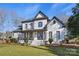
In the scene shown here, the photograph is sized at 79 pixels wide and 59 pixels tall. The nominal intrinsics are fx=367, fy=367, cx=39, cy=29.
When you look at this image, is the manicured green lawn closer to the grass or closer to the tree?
the grass

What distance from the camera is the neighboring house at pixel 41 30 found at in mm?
3748

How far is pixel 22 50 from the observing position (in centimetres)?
375

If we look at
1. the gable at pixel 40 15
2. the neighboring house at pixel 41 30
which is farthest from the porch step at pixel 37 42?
the gable at pixel 40 15

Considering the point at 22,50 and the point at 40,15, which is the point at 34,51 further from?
the point at 40,15

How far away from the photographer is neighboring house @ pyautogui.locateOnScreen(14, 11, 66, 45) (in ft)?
12.3

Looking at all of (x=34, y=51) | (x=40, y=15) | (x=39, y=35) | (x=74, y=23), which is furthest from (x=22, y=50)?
(x=74, y=23)

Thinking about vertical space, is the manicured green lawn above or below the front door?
below

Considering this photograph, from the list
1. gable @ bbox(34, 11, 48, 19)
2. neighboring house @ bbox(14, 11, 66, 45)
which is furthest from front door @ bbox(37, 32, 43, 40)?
gable @ bbox(34, 11, 48, 19)

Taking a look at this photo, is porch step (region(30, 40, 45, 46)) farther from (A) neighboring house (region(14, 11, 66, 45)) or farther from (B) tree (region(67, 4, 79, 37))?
(B) tree (region(67, 4, 79, 37))

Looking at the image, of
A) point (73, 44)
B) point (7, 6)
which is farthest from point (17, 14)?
point (73, 44)

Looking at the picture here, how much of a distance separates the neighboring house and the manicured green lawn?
0.07 m

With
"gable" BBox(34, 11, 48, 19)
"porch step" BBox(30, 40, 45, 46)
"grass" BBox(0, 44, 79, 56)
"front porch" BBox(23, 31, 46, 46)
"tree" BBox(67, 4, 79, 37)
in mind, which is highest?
"gable" BBox(34, 11, 48, 19)

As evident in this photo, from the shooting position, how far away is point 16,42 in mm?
3797

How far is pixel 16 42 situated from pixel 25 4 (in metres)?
0.41
